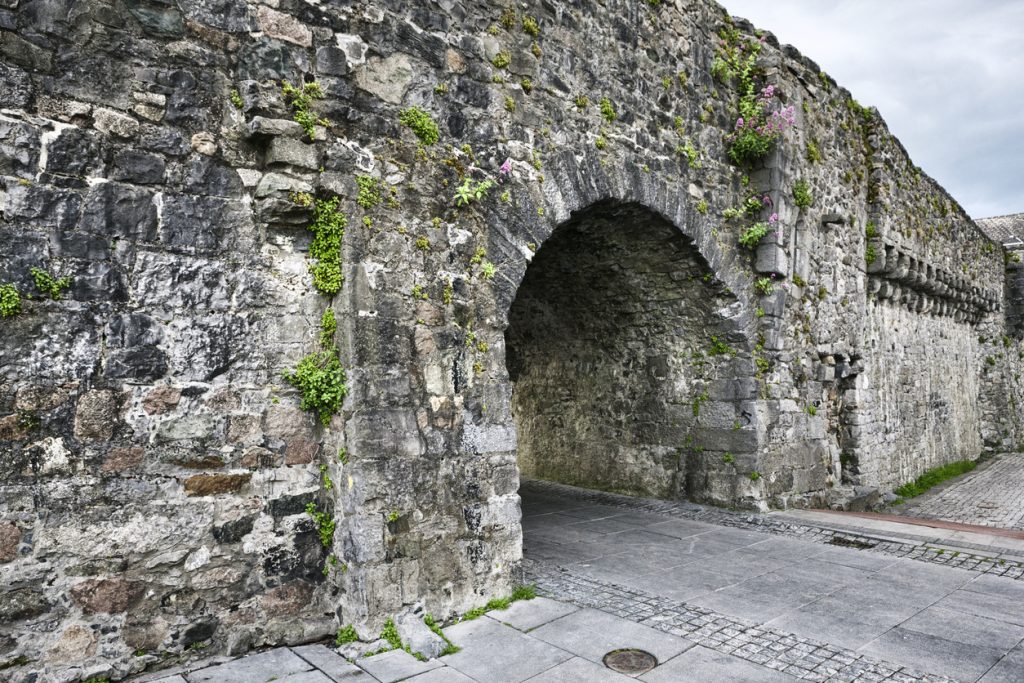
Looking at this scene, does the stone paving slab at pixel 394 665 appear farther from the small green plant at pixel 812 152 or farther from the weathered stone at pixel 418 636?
the small green plant at pixel 812 152

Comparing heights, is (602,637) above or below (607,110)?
below

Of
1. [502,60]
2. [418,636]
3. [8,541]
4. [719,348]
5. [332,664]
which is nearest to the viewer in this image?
[8,541]

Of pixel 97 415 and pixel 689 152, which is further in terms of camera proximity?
pixel 689 152

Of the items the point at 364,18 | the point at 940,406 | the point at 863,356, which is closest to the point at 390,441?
the point at 364,18

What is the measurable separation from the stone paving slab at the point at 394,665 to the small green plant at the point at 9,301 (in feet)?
7.07

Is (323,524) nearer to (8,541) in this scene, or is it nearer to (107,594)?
(107,594)

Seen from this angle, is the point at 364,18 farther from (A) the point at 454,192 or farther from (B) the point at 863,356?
(B) the point at 863,356

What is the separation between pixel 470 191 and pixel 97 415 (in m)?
2.36

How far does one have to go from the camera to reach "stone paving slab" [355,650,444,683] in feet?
10.4

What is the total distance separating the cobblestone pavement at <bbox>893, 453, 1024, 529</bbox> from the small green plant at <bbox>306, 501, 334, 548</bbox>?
765 centimetres

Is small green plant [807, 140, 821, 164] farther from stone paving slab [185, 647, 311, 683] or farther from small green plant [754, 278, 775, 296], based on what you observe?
stone paving slab [185, 647, 311, 683]

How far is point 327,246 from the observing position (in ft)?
12.2

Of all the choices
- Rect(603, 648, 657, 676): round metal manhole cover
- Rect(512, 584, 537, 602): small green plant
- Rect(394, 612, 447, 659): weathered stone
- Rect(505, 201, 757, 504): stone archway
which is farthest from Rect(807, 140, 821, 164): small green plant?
Rect(394, 612, 447, 659): weathered stone

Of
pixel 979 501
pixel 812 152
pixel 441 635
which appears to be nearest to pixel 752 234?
pixel 812 152
